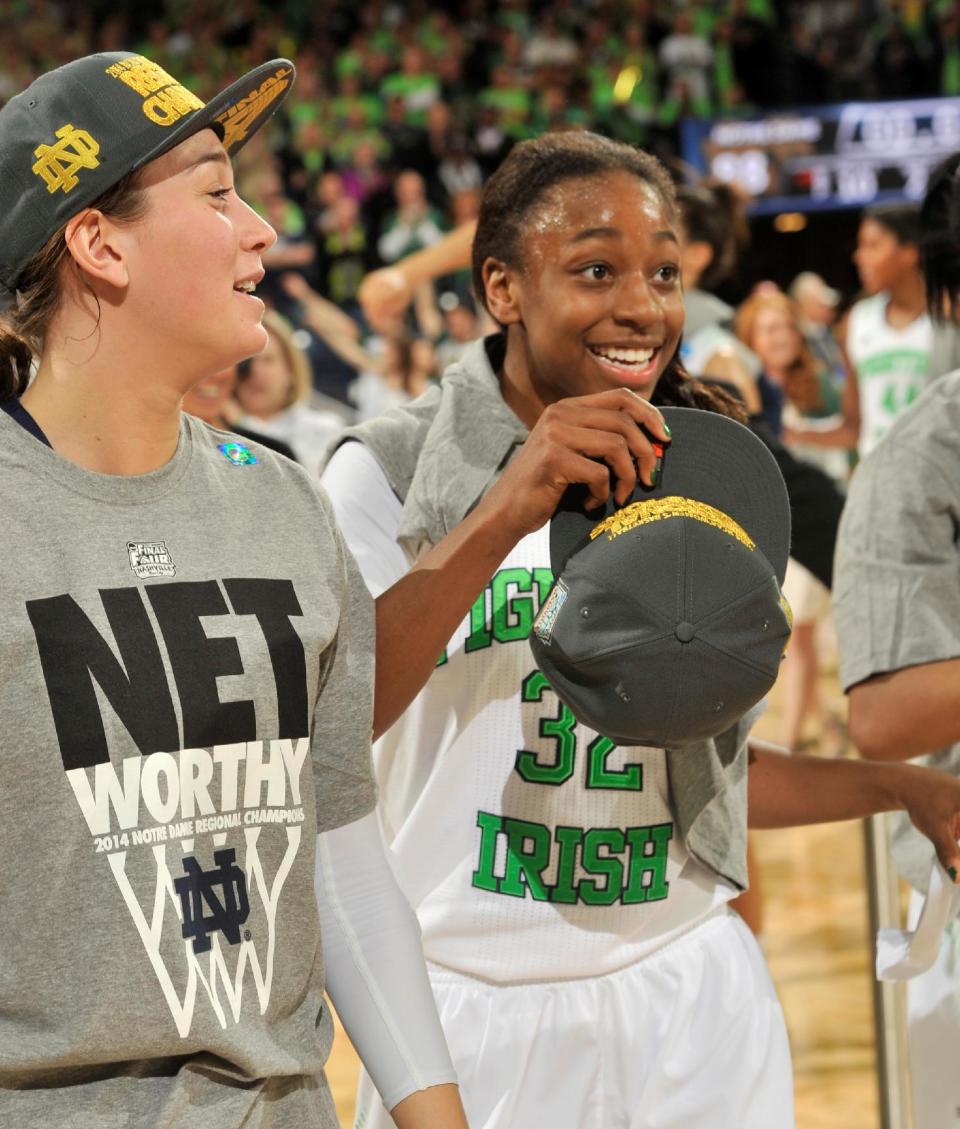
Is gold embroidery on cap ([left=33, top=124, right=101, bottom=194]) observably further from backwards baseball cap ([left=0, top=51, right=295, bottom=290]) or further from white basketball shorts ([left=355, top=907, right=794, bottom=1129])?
white basketball shorts ([left=355, top=907, right=794, bottom=1129])

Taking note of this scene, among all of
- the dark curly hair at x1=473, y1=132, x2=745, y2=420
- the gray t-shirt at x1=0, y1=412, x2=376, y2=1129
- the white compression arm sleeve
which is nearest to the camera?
the gray t-shirt at x1=0, y1=412, x2=376, y2=1129

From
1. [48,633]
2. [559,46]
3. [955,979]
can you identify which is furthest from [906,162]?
[48,633]

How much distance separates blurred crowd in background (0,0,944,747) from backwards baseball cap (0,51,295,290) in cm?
916

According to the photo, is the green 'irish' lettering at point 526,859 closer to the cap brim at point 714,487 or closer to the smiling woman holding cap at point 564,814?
the smiling woman holding cap at point 564,814

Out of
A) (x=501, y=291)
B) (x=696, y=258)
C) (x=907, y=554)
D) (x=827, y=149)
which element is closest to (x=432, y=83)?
(x=827, y=149)

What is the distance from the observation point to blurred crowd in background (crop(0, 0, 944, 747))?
41.7 feet

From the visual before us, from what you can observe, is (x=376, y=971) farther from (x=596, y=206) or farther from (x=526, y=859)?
(x=596, y=206)

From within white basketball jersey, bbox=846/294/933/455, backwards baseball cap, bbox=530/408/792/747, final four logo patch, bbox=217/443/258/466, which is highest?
final four logo patch, bbox=217/443/258/466

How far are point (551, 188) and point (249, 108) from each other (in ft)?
1.95

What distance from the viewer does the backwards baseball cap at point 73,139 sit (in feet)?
4.54

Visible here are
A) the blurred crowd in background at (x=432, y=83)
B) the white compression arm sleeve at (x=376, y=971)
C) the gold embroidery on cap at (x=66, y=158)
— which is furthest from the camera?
the blurred crowd in background at (x=432, y=83)

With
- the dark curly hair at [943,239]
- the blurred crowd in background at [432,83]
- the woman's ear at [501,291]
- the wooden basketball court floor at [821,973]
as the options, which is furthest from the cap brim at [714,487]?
the blurred crowd in background at [432,83]

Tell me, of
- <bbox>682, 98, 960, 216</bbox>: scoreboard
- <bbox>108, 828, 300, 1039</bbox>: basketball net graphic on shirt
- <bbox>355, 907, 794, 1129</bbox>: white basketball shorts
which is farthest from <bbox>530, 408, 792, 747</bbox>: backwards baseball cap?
<bbox>682, 98, 960, 216</bbox>: scoreboard

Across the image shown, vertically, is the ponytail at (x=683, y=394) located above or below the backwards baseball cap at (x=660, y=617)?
above
